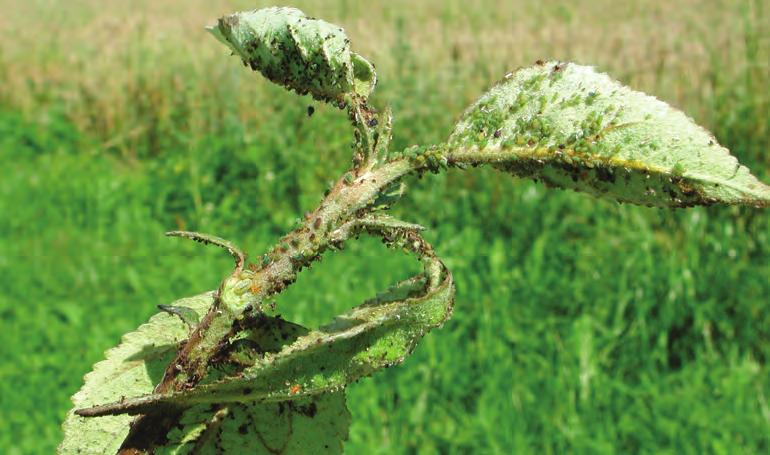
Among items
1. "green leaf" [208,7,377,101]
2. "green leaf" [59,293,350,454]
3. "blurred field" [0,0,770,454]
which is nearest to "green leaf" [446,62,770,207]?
"green leaf" [208,7,377,101]

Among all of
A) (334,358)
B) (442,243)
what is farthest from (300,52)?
(442,243)

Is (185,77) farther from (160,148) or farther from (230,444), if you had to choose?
(230,444)

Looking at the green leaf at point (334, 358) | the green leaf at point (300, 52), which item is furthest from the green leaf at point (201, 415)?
the green leaf at point (300, 52)

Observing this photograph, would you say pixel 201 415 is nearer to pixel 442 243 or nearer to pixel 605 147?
pixel 605 147

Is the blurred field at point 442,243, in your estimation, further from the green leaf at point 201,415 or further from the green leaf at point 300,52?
the green leaf at point 300,52

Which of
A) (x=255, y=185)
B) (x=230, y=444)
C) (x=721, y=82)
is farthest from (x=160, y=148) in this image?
(x=230, y=444)
